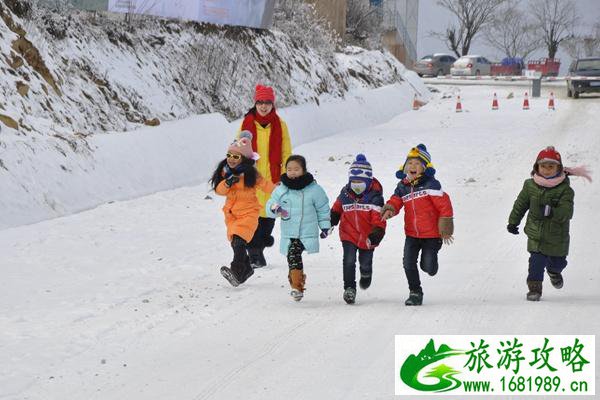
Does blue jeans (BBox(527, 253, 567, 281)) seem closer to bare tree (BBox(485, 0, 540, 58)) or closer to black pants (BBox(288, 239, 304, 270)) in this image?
black pants (BBox(288, 239, 304, 270))

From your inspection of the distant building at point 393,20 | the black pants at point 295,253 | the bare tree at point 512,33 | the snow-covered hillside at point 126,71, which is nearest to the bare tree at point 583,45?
the bare tree at point 512,33

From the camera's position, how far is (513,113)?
29.1 meters

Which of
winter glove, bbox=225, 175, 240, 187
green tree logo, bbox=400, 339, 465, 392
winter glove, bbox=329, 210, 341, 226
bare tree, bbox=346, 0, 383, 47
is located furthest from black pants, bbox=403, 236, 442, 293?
bare tree, bbox=346, 0, 383, 47

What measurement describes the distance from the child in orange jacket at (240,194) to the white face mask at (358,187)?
45.1 inches

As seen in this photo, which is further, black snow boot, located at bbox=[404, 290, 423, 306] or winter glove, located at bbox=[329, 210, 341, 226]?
winter glove, located at bbox=[329, 210, 341, 226]

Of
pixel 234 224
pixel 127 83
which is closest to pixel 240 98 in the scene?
pixel 127 83

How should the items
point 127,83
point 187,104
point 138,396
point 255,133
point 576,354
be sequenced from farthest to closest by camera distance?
point 187,104
point 127,83
point 255,133
point 576,354
point 138,396

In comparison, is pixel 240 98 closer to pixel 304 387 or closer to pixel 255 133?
pixel 255 133

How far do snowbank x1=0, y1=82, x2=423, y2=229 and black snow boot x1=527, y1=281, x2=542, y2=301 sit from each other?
18.9 ft

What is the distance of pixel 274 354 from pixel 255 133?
12.4ft

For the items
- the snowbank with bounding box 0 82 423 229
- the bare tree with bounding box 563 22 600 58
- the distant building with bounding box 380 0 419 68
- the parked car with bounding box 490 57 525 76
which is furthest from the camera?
the bare tree with bounding box 563 22 600 58

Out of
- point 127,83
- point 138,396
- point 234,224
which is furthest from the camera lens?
point 127,83

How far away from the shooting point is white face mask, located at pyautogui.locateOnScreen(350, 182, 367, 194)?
805 centimetres

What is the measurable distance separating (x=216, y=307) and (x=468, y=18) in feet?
264
